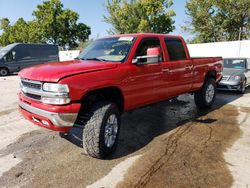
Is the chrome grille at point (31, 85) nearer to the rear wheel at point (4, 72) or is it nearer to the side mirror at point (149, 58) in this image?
the side mirror at point (149, 58)

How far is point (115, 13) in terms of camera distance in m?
34.4

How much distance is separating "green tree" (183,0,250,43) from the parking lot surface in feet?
75.2

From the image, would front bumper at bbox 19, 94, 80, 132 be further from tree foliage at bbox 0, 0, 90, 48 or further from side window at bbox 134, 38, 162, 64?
tree foliage at bbox 0, 0, 90, 48

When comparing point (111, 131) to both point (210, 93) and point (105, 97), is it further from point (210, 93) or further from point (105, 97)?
point (210, 93)

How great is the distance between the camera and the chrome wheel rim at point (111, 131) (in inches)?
161

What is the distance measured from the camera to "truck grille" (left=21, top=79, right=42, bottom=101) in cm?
379

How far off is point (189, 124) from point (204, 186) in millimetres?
2622

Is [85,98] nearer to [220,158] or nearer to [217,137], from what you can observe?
[220,158]

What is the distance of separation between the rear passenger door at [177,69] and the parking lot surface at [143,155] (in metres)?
0.82

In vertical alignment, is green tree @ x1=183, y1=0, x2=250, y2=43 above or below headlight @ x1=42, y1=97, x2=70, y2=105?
above

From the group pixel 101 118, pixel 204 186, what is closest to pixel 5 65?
pixel 101 118

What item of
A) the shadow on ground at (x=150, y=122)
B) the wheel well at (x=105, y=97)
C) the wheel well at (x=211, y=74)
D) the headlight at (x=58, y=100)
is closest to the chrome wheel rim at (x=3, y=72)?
the shadow on ground at (x=150, y=122)

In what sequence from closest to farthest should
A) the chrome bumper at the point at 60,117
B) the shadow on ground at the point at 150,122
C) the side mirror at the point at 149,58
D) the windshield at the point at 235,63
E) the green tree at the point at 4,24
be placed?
1. the chrome bumper at the point at 60,117
2. the side mirror at the point at 149,58
3. the shadow on ground at the point at 150,122
4. the windshield at the point at 235,63
5. the green tree at the point at 4,24

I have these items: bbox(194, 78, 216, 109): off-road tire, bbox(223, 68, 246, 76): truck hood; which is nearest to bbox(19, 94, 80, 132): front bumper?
bbox(194, 78, 216, 109): off-road tire
